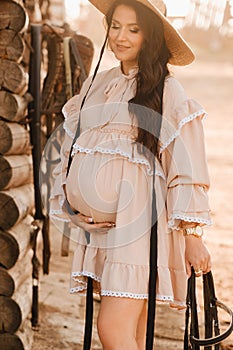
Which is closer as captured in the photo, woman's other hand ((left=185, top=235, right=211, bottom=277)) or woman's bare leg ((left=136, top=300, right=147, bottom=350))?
woman's other hand ((left=185, top=235, right=211, bottom=277))

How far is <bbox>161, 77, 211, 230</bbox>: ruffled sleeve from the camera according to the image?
8.59ft

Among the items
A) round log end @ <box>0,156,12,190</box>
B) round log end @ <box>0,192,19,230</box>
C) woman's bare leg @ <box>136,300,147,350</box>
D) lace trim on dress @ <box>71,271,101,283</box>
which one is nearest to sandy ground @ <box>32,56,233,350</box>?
round log end @ <box>0,192,19,230</box>

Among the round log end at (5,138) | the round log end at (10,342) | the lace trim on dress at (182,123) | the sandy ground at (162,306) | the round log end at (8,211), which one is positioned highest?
the lace trim on dress at (182,123)

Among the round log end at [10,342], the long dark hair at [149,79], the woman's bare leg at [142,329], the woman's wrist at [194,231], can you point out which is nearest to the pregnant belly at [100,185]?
the long dark hair at [149,79]

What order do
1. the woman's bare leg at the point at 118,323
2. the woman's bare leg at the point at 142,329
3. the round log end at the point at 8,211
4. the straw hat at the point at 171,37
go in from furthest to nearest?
the round log end at the point at 8,211
the woman's bare leg at the point at 142,329
the straw hat at the point at 171,37
the woman's bare leg at the point at 118,323

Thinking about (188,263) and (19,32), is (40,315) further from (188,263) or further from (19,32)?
(188,263)

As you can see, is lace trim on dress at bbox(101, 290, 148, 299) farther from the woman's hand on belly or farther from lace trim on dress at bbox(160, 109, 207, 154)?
lace trim on dress at bbox(160, 109, 207, 154)

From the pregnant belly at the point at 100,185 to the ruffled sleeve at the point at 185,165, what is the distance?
175 mm

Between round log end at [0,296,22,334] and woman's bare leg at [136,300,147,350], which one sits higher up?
woman's bare leg at [136,300,147,350]

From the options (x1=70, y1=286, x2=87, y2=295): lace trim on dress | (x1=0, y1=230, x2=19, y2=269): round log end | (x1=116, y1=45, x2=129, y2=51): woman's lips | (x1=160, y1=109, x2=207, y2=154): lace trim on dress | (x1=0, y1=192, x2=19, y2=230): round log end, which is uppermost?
(x1=116, y1=45, x2=129, y2=51): woman's lips

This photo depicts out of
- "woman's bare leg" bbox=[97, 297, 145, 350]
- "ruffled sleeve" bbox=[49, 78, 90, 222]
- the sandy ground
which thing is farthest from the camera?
the sandy ground

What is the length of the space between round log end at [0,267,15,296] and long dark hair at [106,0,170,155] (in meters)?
1.49

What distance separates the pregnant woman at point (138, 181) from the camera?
264cm

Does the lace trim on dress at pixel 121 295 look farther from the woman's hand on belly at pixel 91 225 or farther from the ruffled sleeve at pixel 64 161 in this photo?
the ruffled sleeve at pixel 64 161
